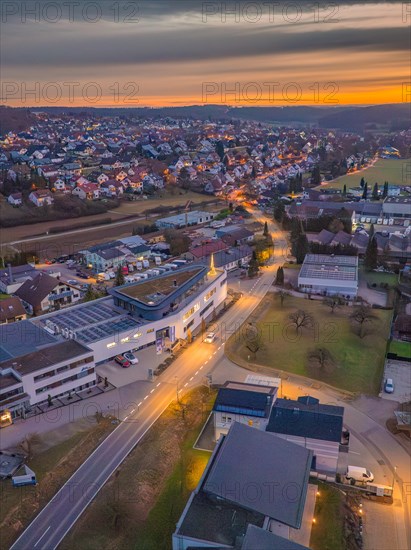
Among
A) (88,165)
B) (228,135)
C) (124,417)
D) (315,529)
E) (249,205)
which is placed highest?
(228,135)

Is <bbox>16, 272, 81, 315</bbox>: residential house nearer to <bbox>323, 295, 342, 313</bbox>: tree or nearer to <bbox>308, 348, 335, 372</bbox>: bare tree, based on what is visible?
<bbox>308, 348, 335, 372</bbox>: bare tree

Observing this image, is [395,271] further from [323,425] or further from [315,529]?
[315,529]

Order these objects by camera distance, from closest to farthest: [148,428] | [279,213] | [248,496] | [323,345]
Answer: [248,496] → [148,428] → [323,345] → [279,213]

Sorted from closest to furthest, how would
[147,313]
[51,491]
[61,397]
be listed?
[51,491] < [61,397] < [147,313]

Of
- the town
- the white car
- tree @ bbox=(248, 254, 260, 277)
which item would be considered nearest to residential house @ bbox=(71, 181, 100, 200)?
the town

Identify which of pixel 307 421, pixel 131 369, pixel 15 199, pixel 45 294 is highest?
pixel 15 199

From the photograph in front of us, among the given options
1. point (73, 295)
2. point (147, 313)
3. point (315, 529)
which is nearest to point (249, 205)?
point (73, 295)

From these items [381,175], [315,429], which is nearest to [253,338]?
[315,429]

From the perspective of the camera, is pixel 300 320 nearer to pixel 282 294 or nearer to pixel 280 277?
pixel 282 294
